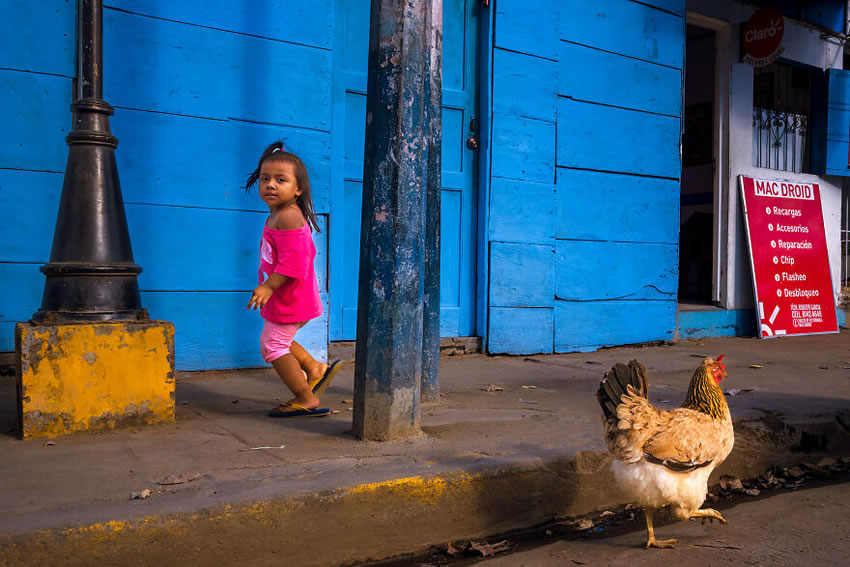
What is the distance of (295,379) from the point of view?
3.74 metres

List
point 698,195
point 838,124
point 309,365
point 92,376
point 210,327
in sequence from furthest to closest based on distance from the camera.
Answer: point 698,195 < point 838,124 < point 210,327 < point 309,365 < point 92,376

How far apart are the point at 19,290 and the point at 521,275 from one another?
3.91 metres

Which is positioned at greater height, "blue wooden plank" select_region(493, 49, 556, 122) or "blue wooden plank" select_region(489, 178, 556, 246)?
"blue wooden plank" select_region(493, 49, 556, 122)

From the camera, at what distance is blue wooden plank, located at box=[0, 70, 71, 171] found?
430 cm

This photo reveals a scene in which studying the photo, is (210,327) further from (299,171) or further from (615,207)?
(615,207)

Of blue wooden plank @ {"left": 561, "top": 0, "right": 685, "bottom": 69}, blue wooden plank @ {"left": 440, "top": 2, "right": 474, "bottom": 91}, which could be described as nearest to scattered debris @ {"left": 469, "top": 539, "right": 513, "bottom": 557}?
blue wooden plank @ {"left": 440, "top": 2, "right": 474, "bottom": 91}

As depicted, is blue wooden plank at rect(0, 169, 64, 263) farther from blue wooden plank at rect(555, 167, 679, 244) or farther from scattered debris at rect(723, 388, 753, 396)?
scattered debris at rect(723, 388, 753, 396)

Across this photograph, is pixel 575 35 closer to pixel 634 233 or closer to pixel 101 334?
pixel 634 233

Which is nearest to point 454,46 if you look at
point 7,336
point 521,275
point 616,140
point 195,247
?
point 616,140

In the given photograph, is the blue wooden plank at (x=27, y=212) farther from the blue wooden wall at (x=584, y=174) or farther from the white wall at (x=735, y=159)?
the white wall at (x=735, y=159)

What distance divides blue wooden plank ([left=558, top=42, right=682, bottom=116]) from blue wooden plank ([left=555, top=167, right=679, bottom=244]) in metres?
0.74

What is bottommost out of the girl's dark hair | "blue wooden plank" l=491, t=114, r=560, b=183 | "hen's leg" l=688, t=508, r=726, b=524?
"hen's leg" l=688, t=508, r=726, b=524

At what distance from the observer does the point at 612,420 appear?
2.64 m

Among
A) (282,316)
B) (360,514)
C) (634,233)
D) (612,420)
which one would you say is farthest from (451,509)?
(634,233)
